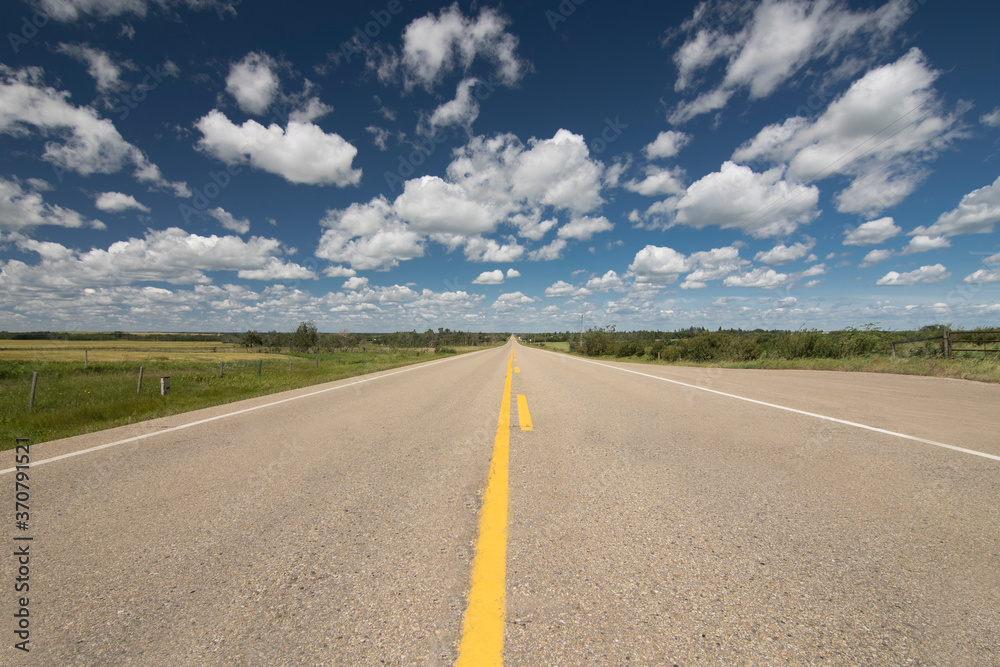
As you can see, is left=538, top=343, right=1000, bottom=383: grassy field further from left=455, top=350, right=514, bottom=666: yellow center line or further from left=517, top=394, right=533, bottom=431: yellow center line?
left=455, top=350, right=514, bottom=666: yellow center line

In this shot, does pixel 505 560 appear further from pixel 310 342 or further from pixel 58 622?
pixel 310 342

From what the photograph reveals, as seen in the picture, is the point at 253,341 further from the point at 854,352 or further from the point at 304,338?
the point at 854,352

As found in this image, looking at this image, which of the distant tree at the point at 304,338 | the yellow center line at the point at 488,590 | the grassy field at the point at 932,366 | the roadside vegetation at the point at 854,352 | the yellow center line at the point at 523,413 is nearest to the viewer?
the yellow center line at the point at 488,590

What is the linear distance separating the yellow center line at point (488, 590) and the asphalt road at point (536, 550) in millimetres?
45

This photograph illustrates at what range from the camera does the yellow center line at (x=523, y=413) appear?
17.6 ft

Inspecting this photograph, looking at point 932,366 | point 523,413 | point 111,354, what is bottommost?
point 111,354

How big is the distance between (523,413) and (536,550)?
4.17m

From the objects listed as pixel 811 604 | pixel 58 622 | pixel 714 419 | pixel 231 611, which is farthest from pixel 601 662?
pixel 714 419

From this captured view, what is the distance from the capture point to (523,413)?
631cm

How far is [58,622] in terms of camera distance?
1.67 m

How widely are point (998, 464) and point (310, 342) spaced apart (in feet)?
293

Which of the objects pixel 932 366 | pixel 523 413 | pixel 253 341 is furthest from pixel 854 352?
pixel 253 341

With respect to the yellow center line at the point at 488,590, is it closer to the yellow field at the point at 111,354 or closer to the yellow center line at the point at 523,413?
the yellow center line at the point at 523,413

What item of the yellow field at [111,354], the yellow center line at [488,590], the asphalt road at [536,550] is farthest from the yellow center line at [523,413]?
the yellow field at [111,354]
